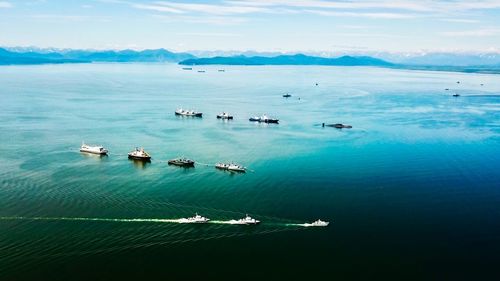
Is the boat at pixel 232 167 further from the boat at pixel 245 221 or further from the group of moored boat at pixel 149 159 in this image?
the boat at pixel 245 221

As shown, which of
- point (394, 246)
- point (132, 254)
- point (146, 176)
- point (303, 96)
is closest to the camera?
point (132, 254)

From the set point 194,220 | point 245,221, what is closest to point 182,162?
point 194,220

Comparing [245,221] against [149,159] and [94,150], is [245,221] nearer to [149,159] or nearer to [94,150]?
[149,159]

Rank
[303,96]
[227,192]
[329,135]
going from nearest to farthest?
[227,192], [329,135], [303,96]

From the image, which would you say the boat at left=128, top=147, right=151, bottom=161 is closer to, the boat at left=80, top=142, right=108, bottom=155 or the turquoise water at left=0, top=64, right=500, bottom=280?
the turquoise water at left=0, top=64, right=500, bottom=280

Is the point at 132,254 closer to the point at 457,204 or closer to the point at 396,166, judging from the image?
the point at 457,204

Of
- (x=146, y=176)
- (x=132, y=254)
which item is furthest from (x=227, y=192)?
(x=132, y=254)

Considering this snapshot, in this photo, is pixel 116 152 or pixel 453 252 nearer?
pixel 453 252
